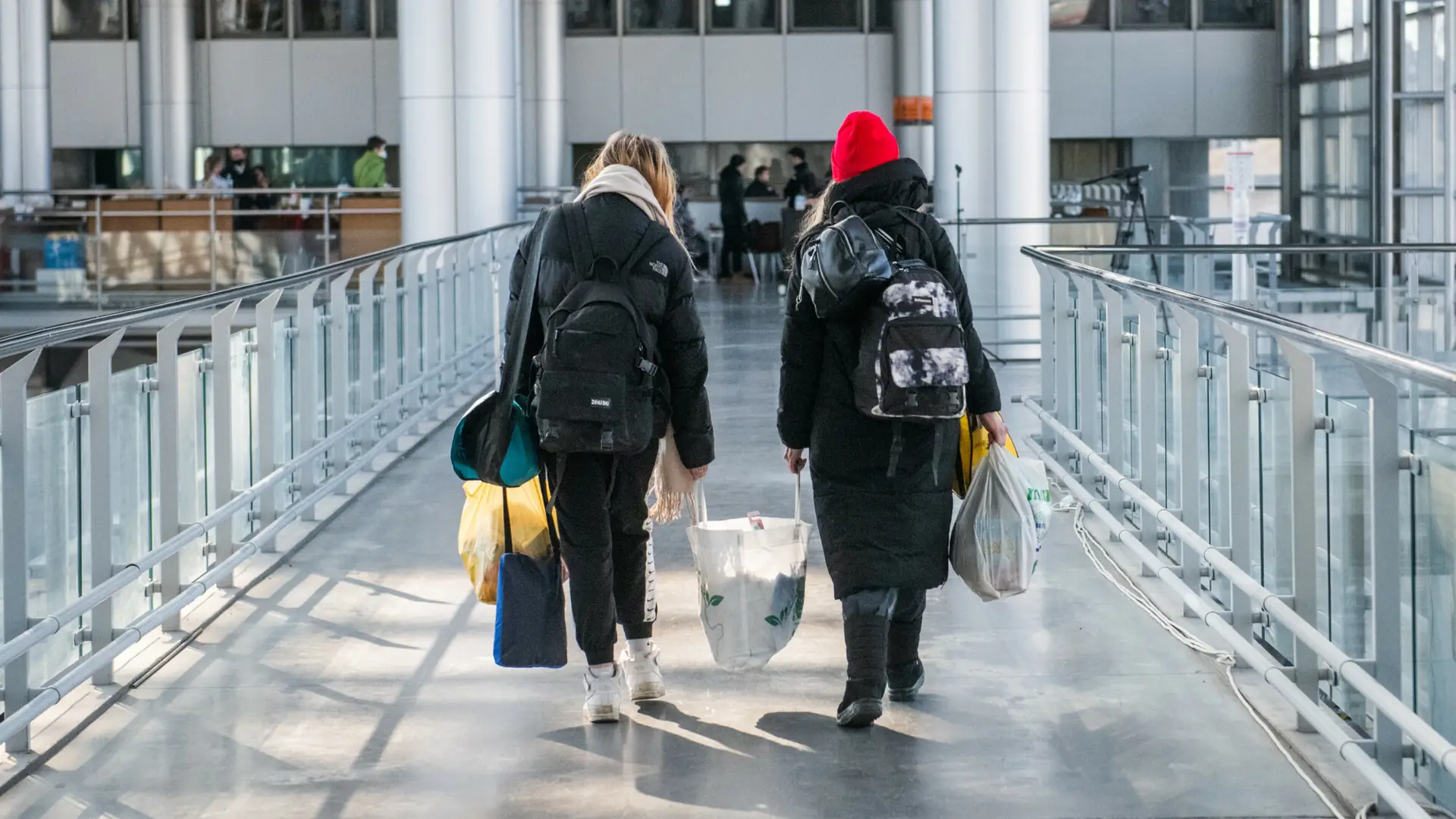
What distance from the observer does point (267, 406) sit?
6793mm

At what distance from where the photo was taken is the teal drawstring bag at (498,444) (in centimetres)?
444

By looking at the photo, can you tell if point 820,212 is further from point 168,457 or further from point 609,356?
point 168,457

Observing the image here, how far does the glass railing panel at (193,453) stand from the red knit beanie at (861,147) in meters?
2.31

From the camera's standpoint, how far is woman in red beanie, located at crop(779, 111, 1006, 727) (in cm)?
448

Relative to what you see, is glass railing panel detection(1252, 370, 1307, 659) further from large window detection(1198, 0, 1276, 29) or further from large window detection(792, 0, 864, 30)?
large window detection(792, 0, 864, 30)

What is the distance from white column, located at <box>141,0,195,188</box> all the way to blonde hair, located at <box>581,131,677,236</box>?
24437 millimetres

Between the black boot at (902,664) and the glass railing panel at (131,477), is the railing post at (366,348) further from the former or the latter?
the black boot at (902,664)

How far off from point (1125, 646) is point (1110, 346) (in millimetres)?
1739

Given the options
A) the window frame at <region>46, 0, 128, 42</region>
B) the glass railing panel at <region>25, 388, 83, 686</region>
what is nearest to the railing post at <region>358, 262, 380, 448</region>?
the glass railing panel at <region>25, 388, 83, 686</region>

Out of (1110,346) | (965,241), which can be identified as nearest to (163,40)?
(965,241)

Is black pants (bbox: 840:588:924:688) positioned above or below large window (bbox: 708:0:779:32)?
below

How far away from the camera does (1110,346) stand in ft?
22.5

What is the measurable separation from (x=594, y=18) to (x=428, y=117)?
1409cm

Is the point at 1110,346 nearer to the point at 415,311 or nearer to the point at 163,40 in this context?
the point at 415,311
